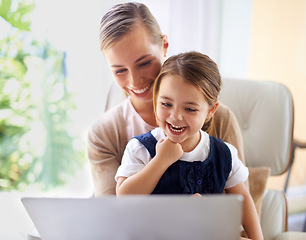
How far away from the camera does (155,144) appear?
0.97m

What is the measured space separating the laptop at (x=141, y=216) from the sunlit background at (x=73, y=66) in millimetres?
745

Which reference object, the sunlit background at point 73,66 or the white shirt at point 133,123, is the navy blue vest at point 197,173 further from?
the sunlit background at point 73,66

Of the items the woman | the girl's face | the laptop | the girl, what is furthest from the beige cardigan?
the laptop

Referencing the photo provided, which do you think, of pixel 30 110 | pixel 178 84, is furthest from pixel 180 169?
pixel 30 110

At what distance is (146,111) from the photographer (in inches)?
44.8

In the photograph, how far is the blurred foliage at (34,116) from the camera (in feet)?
6.50

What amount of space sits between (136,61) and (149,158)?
282 millimetres

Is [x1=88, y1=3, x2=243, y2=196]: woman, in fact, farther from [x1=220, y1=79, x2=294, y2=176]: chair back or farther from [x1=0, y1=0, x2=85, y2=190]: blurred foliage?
[x1=0, y1=0, x2=85, y2=190]: blurred foliage

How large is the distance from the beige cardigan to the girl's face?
204 millimetres

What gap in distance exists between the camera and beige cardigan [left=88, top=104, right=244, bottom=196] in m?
1.08

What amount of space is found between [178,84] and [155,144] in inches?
7.4

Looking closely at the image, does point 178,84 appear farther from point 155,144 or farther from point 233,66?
point 233,66

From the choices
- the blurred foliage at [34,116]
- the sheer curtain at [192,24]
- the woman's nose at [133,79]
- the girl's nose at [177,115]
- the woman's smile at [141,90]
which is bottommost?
the blurred foliage at [34,116]

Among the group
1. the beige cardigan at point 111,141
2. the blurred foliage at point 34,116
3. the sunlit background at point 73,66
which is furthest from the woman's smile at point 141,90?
the blurred foliage at point 34,116
